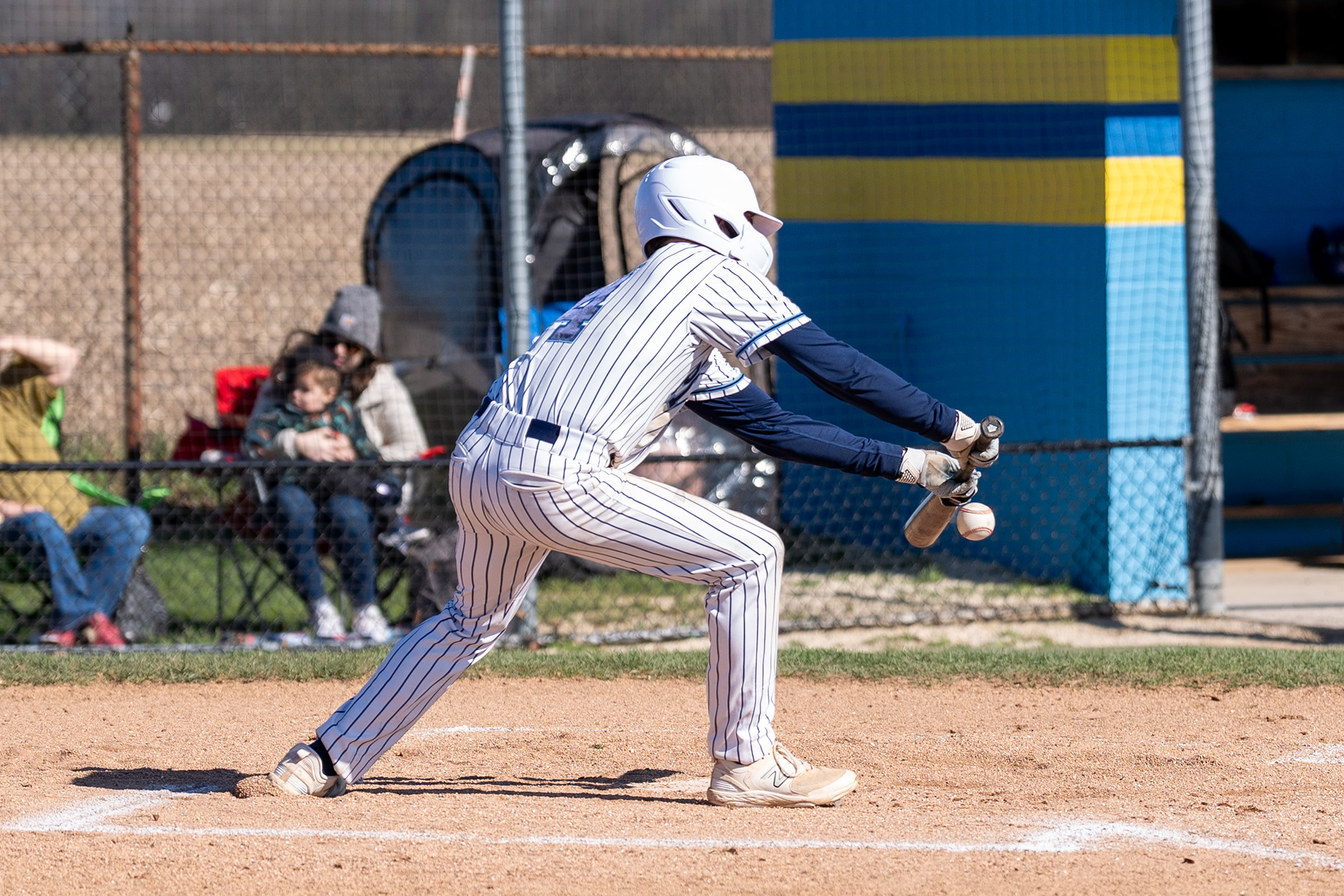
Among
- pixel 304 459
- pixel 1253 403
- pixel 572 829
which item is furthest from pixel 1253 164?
pixel 572 829

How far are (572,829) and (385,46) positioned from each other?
5305 mm

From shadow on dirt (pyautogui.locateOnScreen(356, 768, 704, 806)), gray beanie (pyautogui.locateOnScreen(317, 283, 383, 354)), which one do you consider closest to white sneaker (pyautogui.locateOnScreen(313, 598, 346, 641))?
gray beanie (pyautogui.locateOnScreen(317, 283, 383, 354))

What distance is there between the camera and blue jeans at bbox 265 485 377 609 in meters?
6.40

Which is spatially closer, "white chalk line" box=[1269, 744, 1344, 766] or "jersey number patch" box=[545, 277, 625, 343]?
"jersey number patch" box=[545, 277, 625, 343]

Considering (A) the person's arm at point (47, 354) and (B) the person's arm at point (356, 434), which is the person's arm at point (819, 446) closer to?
(B) the person's arm at point (356, 434)

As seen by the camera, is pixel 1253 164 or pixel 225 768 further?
pixel 1253 164

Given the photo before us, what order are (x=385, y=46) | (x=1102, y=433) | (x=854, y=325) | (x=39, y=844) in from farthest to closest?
(x=854, y=325)
(x=385, y=46)
(x=1102, y=433)
(x=39, y=844)

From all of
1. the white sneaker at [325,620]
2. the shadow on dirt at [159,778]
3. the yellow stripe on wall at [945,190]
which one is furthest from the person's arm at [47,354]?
the yellow stripe on wall at [945,190]

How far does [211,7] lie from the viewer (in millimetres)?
10117

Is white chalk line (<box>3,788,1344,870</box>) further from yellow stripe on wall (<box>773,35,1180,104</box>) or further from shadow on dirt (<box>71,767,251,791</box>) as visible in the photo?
yellow stripe on wall (<box>773,35,1180,104</box>)

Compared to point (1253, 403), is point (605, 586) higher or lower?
lower

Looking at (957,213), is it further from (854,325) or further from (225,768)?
(225,768)

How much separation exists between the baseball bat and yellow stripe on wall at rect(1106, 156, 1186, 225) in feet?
11.7

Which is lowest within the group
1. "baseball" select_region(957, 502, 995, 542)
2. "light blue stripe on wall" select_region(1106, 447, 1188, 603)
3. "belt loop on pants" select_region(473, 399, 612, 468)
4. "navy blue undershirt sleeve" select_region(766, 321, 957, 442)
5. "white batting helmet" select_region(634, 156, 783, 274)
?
"light blue stripe on wall" select_region(1106, 447, 1188, 603)
